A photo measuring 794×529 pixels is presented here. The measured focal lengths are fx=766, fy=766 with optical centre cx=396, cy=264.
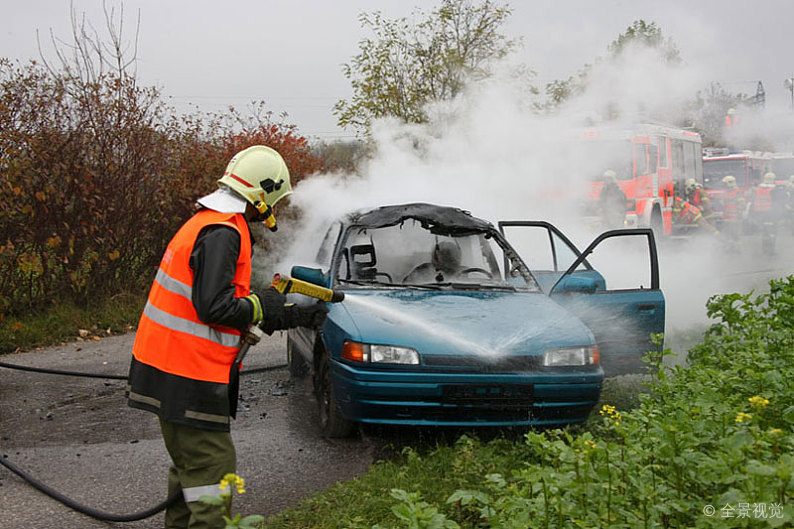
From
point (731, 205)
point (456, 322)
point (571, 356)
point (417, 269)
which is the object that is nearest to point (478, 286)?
point (417, 269)

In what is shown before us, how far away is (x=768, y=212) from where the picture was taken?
21250mm

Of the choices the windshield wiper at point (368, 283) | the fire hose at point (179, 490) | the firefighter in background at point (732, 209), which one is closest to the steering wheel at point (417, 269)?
the windshield wiper at point (368, 283)

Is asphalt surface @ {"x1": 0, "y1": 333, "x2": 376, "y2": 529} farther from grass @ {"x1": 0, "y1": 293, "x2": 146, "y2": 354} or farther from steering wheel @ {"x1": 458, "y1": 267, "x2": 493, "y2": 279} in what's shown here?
steering wheel @ {"x1": 458, "y1": 267, "x2": 493, "y2": 279}

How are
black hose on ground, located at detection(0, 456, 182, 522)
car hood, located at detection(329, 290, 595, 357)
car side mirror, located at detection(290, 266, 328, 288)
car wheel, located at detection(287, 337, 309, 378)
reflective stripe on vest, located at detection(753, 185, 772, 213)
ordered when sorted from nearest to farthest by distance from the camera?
black hose on ground, located at detection(0, 456, 182, 522), car hood, located at detection(329, 290, 595, 357), car side mirror, located at detection(290, 266, 328, 288), car wheel, located at detection(287, 337, 309, 378), reflective stripe on vest, located at detection(753, 185, 772, 213)

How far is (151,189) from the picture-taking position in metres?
10.6

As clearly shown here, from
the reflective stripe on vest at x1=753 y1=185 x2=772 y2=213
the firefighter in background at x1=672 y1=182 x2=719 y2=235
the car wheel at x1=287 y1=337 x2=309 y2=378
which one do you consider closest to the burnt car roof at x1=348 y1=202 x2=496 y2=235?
the car wheel at x1=287 y1=337 x2=309 y2=378

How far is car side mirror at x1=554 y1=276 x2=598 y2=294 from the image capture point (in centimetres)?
582

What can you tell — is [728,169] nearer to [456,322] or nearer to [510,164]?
[510,164]

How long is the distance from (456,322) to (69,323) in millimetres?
6213

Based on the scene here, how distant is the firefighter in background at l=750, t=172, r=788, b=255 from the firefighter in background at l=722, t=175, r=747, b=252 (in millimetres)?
775

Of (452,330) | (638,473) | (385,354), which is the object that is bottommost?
(638,473)

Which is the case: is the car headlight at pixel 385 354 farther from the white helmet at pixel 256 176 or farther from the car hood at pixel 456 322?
the white helmet at pixel 256 176

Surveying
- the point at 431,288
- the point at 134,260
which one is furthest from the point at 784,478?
the point at 134,260

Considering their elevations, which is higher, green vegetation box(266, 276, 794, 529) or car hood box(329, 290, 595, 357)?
car hood box(329, 290, 595, 357)
